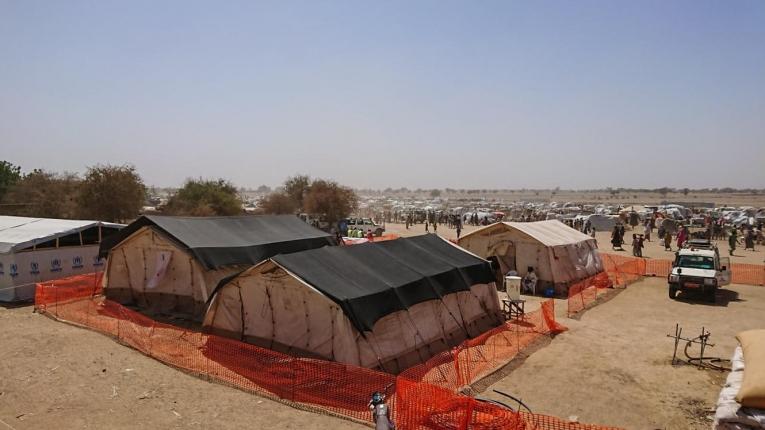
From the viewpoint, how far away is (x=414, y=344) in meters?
12.5

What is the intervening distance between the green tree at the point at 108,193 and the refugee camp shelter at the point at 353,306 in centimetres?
3000

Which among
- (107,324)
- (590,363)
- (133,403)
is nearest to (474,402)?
(590,363)

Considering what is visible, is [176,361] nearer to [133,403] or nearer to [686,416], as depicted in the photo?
[133,403]

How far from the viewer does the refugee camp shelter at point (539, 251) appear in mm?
21766

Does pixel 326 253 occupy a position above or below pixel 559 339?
above

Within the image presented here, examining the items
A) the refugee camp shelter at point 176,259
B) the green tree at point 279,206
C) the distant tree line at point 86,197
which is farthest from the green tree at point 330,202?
the refugee camp shelter at point 176,259

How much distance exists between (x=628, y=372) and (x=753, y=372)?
5.04m

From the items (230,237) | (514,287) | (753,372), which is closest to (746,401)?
(753,372)

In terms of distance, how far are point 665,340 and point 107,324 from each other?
17.3 m

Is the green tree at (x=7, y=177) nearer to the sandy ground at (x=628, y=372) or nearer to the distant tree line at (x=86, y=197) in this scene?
the distant tree line at (x=86, y=197)

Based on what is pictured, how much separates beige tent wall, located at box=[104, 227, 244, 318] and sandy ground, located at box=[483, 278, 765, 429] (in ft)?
34.4

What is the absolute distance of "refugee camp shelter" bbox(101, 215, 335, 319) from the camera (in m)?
16.5

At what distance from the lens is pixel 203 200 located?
149 ft

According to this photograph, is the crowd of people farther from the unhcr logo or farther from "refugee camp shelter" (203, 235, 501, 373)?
the unhcr logo
